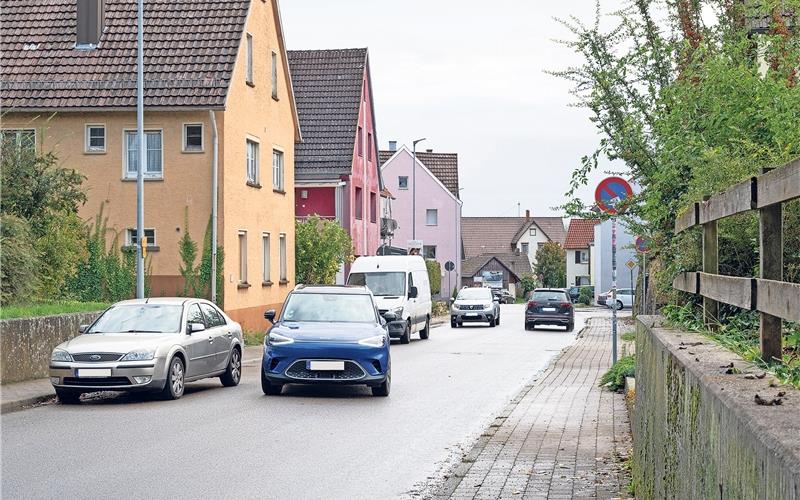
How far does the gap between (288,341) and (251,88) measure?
19.3m

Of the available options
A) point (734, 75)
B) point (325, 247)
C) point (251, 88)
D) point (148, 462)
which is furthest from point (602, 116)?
point (325, 247)

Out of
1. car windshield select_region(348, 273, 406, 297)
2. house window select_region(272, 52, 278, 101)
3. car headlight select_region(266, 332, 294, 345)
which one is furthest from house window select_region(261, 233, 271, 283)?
car headlight select_region(266, 332, 294, 345)

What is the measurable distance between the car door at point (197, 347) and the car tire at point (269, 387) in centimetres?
103

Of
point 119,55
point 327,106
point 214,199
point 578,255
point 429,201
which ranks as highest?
point 327,106

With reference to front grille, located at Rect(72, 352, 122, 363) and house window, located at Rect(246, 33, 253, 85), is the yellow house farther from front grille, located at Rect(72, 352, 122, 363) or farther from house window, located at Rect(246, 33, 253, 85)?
front grille, located at Rect(72, 352, 122, 363)

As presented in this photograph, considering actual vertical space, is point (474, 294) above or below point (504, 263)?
below

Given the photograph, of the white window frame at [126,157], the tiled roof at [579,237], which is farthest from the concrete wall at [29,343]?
the tiled roof at [579,237]

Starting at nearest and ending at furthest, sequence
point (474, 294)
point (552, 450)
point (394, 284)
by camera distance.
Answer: point (552, 450) < point (394, 284) < point (474, 294)

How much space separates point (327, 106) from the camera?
52.8 m

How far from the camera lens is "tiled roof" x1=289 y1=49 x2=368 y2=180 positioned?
50.9 metres

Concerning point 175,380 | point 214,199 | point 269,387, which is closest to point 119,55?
point 214,199

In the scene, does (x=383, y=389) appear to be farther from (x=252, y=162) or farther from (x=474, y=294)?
(x=474, y=294)

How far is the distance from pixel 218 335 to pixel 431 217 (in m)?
→ 70.8

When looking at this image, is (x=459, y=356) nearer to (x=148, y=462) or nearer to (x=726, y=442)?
(x=148, y=462)
